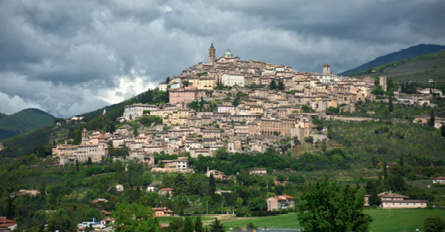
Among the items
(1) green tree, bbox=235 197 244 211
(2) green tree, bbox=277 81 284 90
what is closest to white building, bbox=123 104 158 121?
(2) green tree, bbox=277 81 284 90

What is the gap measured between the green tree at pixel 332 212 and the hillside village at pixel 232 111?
42237mm

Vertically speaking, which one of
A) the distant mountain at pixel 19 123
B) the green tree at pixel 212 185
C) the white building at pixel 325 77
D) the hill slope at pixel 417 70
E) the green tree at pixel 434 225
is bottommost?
the green tree at pixel 434 225

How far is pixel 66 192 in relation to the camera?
7375 cm

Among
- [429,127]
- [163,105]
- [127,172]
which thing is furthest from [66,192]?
[429,127]

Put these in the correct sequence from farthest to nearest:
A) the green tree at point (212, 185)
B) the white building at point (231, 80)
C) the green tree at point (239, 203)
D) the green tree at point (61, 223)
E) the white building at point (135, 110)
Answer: the white building at point (231, 80), the white building at point (135, 110), the green tree at point (212, 185), the green tree at point (239, 203), the green tree at point (61, 223)

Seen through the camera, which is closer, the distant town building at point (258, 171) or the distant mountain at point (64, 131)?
the distant town building at point (258, 171)

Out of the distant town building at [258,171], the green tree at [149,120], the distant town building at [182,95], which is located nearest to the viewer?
the distant town building at [258,171]

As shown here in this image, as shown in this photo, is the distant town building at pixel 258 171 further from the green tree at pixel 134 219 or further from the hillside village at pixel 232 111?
the green tree at pixel 134 219

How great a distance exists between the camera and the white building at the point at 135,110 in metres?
98.6

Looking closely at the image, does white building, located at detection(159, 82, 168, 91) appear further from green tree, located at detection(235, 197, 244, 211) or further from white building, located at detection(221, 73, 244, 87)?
green tree, located at detection(235, 197, 244, 211)

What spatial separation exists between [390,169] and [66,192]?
41479 mm

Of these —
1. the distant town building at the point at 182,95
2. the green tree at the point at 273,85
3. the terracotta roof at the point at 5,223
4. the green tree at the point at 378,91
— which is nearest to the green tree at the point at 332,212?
the terracotta roof at the point at 5,223

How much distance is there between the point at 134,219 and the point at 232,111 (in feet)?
177

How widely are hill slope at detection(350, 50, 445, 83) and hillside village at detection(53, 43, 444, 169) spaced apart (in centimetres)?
2639
